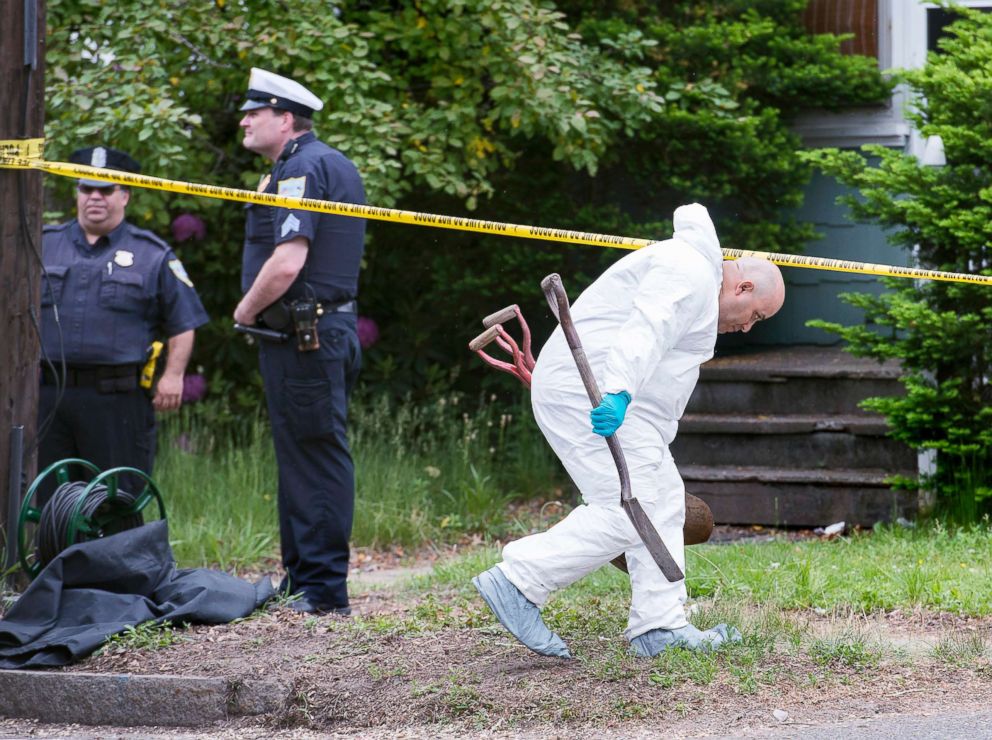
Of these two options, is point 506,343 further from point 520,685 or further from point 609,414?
point 520,685

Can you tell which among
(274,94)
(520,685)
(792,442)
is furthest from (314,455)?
(792,442)

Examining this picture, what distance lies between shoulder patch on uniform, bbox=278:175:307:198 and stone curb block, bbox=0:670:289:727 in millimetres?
2071

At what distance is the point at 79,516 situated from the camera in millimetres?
5316

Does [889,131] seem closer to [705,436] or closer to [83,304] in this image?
[705,436]

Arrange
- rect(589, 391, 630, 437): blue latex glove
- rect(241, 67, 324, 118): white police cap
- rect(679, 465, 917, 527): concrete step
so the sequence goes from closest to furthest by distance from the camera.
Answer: rect(589, 391, 630, 437): blue latex glove → rect(241, 67, 324, 118): white police cap → rect(679, 465, 917, 527): concrete step

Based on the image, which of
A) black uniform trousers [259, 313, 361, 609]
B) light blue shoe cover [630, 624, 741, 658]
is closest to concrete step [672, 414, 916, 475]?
black uniform trousers [259, 313, 361, 609]

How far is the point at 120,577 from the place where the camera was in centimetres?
529

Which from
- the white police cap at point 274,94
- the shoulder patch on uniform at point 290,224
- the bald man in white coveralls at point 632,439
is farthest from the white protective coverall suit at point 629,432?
the white police cap at point 274,94

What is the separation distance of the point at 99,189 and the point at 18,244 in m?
0.94

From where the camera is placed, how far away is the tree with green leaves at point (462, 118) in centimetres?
816

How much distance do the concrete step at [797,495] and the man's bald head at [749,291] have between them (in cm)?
347

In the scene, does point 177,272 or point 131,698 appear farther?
point 177,272

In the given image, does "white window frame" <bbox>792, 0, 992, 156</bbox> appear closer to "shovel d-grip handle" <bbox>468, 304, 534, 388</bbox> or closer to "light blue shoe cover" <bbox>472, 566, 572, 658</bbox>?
"shovel d-grip handle" <bbox>468, 304, 534, 388</bbox>

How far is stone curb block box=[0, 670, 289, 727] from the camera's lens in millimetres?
4621
